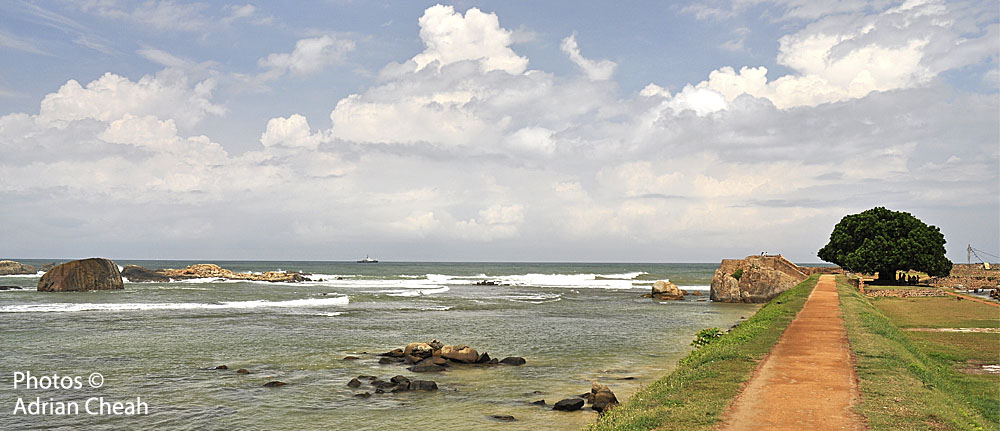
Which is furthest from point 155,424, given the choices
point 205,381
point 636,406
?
point 636,406

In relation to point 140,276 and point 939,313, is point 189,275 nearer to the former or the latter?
point 140,276

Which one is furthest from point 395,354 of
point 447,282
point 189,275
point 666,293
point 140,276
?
point 189,275

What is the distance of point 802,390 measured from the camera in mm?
11727

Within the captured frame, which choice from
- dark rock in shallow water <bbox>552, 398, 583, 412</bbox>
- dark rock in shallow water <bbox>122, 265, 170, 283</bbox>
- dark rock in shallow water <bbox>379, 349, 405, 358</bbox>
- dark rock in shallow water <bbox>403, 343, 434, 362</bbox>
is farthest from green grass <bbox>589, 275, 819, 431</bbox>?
dark rock in shallow water <bbox>122, 265, 170, 283</bbox>

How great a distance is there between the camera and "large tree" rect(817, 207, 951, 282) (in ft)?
177

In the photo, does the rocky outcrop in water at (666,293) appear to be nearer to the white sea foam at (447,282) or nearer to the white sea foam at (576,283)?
the white sea foam at (447,282)

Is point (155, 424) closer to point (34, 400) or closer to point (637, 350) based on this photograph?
point (34, 400)

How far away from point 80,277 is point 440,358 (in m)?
49.8

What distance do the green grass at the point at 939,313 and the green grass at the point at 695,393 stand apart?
13.5 metres

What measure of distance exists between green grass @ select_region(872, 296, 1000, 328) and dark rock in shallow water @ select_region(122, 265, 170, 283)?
265ft

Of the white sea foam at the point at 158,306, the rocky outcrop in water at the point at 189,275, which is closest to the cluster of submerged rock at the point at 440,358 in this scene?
the white sea foam at the point at 158,306

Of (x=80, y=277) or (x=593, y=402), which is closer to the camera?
(x=593, y=402)

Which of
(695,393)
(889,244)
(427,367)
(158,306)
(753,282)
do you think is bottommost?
(158,306)

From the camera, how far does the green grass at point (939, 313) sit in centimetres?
2688
